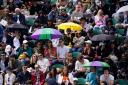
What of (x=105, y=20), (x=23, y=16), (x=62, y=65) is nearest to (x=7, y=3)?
(x=23, y=16)

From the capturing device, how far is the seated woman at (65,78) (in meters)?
24.3

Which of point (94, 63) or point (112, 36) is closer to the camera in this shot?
point (94, 63)

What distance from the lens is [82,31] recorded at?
Answer: 28266 mm

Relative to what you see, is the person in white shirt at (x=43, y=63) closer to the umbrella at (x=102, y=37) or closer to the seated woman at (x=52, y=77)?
the seated woman at (x=52, y=77)

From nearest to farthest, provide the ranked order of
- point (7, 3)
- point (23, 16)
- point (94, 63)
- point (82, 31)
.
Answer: point (94, 63), point (82, 31), point (23, 16), point (7, 3)

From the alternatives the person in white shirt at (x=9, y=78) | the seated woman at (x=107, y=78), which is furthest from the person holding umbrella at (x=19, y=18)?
the seated woman at (x=107, y=78)

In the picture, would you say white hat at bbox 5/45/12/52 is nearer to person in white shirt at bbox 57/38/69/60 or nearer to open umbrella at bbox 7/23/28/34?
open umbrella at bbox 7/23/28/34

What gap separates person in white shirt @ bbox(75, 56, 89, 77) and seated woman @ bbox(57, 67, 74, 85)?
26.8 inches

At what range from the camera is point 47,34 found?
2747 cm

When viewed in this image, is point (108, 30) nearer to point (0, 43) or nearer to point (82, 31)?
point (82, 31)

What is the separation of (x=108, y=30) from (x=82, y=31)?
1.10 meters

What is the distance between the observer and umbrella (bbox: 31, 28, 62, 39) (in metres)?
27.3

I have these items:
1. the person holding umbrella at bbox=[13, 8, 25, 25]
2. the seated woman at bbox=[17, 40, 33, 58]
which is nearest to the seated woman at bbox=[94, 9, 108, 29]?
the person holding umbrella at bbox=[13, 8, 25, 25]

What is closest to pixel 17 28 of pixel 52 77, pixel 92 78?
pixel 52 77
